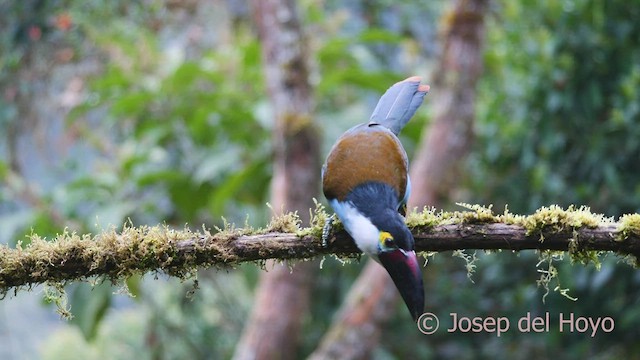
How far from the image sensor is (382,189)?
2.22 metres

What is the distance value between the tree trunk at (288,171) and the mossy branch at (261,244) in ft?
7.98

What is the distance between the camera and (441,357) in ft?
18.9

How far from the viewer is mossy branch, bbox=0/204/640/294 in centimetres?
188

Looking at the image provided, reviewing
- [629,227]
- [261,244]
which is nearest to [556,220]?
[629,227]

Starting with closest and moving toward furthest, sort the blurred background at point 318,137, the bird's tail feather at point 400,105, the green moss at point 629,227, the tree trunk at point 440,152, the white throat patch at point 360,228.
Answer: the green moss at point 629,227 < the white throat patch at point 360,228 < the bird's tail feather at point 400,105 < the tree trunk at point 440,152 < the blurred background at point 318,137

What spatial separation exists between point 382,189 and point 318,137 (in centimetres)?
235

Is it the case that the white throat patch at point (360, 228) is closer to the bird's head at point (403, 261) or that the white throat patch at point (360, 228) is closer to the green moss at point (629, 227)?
the bird's head at point (403, 261)

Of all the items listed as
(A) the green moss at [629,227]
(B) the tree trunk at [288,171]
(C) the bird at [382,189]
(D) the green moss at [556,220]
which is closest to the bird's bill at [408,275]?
(C) the bird at [382,189]

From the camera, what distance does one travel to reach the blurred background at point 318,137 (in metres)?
4.68

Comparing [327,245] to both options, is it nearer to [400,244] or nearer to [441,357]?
[400,244]

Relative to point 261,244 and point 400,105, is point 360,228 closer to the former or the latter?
point 261,244

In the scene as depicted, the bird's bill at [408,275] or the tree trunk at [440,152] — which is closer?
the bird's bill at [408,275]

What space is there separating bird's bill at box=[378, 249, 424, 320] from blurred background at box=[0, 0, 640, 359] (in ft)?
8.54

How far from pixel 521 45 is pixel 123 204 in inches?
116
